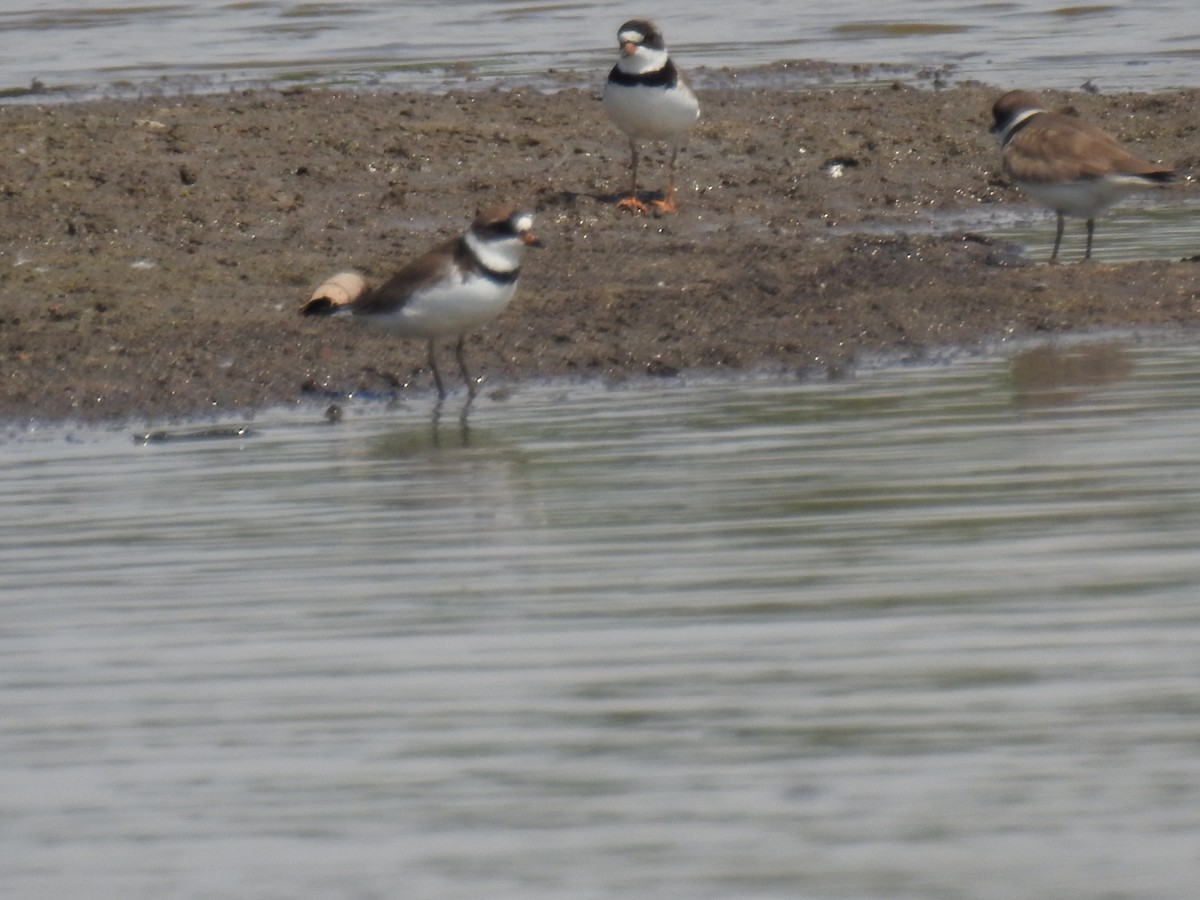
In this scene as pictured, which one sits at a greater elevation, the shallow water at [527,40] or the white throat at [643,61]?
the shallow water at [527,40]

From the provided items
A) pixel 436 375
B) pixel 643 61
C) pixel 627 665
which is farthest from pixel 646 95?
pixel 627 665

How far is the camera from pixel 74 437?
8844 mm

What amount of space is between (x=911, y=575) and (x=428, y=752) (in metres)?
1.55

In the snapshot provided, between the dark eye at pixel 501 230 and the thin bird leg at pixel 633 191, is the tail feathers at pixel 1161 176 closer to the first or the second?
the thin bird leg at pixel 633 191

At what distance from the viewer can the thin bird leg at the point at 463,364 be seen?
9.29m

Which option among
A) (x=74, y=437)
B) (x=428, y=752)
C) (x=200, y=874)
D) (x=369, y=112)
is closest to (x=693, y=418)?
(x=74, y=437)

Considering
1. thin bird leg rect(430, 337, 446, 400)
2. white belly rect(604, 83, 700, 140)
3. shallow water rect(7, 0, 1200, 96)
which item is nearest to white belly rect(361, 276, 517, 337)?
thin bird leg rect(430, 337, 446, 400)

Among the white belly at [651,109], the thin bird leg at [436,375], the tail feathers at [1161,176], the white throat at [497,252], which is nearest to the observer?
the white throat at [497,252]

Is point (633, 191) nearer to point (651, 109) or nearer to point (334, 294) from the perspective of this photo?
point (651, 109)

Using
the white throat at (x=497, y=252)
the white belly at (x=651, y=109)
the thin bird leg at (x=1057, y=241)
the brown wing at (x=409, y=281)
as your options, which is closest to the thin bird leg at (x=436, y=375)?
the brown wing at (x=409, y=281)

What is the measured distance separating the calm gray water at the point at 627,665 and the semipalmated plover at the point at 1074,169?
3768mm

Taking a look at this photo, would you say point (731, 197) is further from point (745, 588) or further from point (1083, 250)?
point (745, 588)

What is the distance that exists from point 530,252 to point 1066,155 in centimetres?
268

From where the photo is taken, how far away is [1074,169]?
11.5 m
